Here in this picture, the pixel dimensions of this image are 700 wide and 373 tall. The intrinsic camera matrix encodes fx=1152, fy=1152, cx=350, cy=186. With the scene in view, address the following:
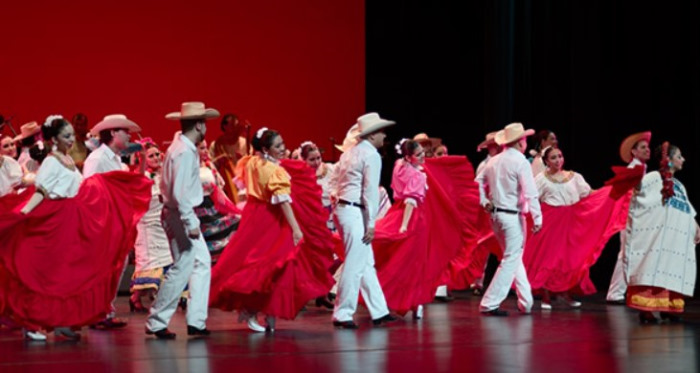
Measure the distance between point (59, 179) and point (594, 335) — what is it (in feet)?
11.6

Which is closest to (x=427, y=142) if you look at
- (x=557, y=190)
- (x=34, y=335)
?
(x=557, y=190)

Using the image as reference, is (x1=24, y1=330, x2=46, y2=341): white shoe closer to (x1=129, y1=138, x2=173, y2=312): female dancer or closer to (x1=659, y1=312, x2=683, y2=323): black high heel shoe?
(x1=129, y1=138, x2=173, y2=312): female dancer

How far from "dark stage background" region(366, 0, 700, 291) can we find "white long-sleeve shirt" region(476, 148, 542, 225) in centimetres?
290

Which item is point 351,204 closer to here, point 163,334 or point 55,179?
point 163,334

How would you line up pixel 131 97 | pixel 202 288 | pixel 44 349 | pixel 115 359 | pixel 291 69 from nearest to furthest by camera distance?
pixel 115 359
pixel 44 349
pixel 202 288
pixel 131 97
pixel 291 69

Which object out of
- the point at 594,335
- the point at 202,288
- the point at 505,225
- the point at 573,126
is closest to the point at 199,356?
the point at 202,288

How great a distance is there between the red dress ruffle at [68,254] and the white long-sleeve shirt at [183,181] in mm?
397

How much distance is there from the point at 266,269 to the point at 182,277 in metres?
0.63

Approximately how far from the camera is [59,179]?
696 centimetres

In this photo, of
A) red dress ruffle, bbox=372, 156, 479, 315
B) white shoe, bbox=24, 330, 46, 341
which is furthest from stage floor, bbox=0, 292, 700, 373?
red dress ruffle, bbox=372, 156, 479, 315

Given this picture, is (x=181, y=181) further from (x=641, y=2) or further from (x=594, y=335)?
(x=641, y=2)

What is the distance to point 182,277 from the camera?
280 inches

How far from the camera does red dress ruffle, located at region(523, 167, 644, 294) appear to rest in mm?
9766

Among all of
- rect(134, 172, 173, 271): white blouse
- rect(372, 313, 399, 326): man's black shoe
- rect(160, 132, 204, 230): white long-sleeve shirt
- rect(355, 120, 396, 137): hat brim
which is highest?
rect(355, 120, 396, 137): hat brim
